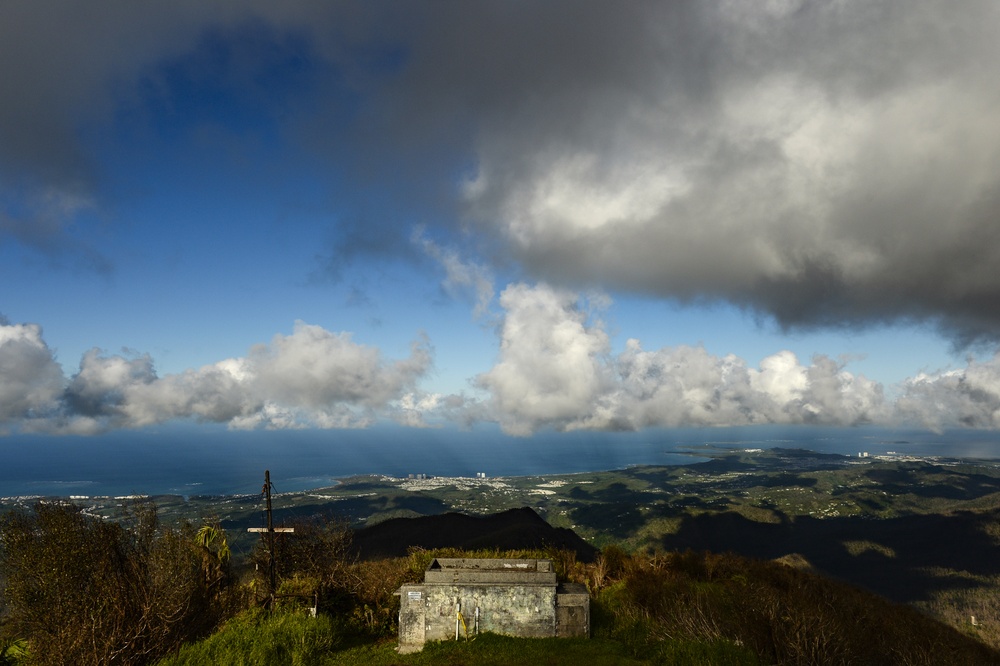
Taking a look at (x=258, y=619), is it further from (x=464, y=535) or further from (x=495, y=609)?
(x=464, y=535)

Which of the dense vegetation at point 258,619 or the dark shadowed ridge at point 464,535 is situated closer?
the dense vegetation at point 258,619

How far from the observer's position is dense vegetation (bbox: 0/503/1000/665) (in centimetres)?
1505

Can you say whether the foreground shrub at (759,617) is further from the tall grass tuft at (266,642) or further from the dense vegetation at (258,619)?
the tall grass tuft at (266,642)

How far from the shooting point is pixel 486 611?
1808cm

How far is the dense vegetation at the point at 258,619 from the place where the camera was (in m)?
15.1

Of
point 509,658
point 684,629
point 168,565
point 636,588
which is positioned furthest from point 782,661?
point 168,565

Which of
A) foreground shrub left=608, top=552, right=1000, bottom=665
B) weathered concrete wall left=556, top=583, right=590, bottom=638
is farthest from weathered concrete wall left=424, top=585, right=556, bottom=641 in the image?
foreground shrub left=608, top=552, right=1000, bottom=665

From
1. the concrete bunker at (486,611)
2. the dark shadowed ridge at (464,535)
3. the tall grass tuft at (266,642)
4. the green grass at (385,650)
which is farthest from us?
the dark shadowed ridge at (464,535)

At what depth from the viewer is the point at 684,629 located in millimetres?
17500

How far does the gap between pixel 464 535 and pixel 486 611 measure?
68.3m

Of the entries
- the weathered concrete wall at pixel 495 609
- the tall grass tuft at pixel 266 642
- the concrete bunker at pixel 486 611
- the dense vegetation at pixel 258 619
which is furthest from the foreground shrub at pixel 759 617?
the tall grass tuft at pixel 266 642

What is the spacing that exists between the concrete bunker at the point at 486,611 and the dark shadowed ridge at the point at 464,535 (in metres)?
46.7

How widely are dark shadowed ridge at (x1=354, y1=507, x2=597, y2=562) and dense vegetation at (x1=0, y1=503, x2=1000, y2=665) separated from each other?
44.6 meters

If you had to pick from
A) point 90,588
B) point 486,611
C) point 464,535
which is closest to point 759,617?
point 486,611
